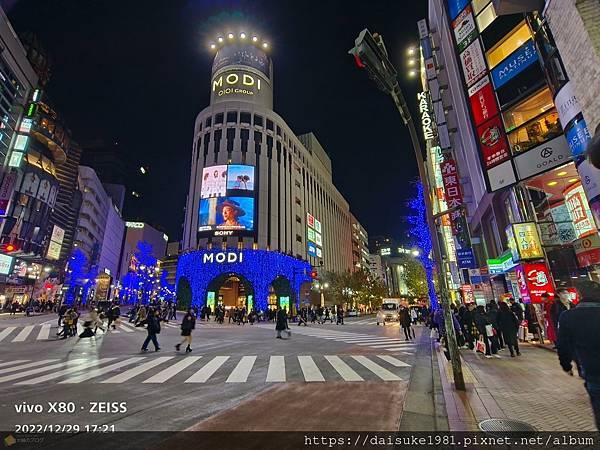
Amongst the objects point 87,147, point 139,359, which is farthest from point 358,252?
point 87,147

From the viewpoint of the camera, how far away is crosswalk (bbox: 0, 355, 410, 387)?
7.19 meters

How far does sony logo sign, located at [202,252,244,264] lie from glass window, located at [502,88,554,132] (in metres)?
33.8

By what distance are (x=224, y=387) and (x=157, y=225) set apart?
499 feet

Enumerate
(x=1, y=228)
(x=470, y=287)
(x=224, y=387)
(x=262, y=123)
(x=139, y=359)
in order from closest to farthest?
(x=224, y=387) → (x=139, y=359) → (x=470, y=287) → (x=1, y=228) → (x=262, y=123)

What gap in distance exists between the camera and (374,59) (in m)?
4.69

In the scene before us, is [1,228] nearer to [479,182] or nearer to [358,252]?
[479,182]

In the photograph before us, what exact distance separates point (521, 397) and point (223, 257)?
3852 cm

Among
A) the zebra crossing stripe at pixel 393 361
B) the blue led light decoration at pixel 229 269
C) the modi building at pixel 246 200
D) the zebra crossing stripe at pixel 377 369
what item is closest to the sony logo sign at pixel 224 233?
the modi building at pixel 246 200

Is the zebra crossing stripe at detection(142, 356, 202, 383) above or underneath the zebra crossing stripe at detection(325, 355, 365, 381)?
above

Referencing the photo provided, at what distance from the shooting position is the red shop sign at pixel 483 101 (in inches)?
584

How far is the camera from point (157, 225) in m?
142

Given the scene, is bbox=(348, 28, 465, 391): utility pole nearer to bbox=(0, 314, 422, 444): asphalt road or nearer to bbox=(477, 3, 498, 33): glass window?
bbox=(0, 314, 422, 444): asphalt road

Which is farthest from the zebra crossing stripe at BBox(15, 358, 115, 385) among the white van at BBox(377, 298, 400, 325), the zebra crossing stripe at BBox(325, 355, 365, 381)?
the white van at BBox(377, 298, 400, 325)

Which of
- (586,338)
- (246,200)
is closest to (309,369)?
(586,338)
